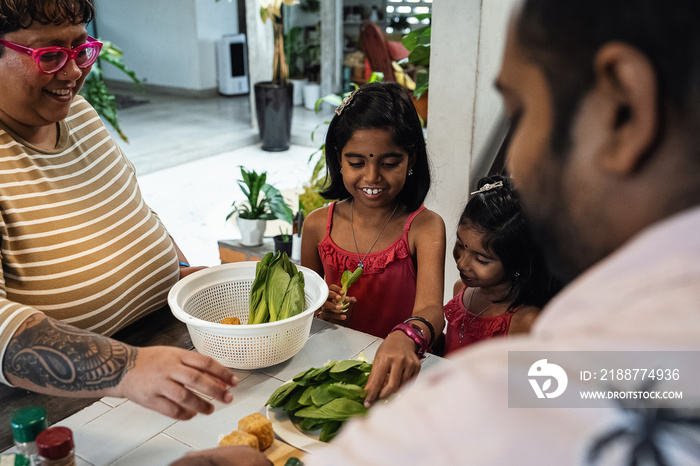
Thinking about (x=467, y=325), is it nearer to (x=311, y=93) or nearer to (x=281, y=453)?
(x=281, y=453)

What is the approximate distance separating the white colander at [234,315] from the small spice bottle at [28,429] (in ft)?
1.26

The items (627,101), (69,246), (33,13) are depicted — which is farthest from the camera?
(69,246)

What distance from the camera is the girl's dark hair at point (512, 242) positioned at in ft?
5.74

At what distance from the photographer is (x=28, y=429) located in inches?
34.9

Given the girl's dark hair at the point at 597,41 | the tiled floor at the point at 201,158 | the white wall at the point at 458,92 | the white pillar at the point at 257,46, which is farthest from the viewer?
the white pillar at the point at 257,46

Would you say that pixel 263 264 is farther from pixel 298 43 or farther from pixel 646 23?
pixel 298 43

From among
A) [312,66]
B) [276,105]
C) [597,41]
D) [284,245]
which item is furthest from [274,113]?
[597,41]

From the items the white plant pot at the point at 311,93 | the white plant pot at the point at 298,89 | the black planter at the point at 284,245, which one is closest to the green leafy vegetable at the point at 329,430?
the black planter at the point at 284,245

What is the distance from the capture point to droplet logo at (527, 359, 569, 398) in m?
0.44

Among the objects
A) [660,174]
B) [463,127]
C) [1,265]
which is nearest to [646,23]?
[660,174]

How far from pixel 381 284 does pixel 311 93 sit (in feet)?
24.6

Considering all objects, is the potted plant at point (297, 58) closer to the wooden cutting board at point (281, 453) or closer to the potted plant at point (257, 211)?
the potted plant at point (257, 211)

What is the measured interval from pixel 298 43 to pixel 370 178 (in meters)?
7.76

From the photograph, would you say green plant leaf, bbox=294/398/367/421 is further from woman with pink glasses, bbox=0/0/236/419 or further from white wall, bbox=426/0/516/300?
white wall, bbox=426/0/516/300
